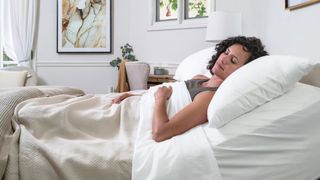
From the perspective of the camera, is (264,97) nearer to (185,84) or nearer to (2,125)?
(185,84)

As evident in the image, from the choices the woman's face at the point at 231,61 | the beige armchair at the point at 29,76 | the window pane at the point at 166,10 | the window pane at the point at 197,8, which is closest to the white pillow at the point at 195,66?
the woman's face at the point at 231,61

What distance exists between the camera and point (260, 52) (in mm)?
1608

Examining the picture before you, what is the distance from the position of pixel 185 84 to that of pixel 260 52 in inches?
15.2

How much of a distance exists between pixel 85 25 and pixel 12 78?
1.20 m

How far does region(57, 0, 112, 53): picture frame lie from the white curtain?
14.2 inches

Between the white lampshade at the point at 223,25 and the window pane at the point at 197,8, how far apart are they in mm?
920

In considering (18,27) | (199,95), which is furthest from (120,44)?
(199,95)

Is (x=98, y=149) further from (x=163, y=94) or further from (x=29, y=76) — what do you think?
(x=29, y=76)

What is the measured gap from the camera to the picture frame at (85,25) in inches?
175

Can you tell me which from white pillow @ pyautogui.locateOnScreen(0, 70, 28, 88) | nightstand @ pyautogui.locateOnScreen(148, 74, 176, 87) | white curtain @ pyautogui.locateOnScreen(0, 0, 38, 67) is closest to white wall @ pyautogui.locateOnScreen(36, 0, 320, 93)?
white curtain @ pyautogui.locateOnScreen(0, 0, 38, 67)

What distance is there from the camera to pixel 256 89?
1.17 m

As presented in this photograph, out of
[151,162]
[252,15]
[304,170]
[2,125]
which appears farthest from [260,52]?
[252,15]

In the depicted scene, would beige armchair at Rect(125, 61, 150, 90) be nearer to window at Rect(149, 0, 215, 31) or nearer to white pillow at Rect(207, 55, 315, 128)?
window at Rect(149, 0, 215, 31)

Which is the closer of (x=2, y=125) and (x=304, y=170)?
(x=304, y=170)
